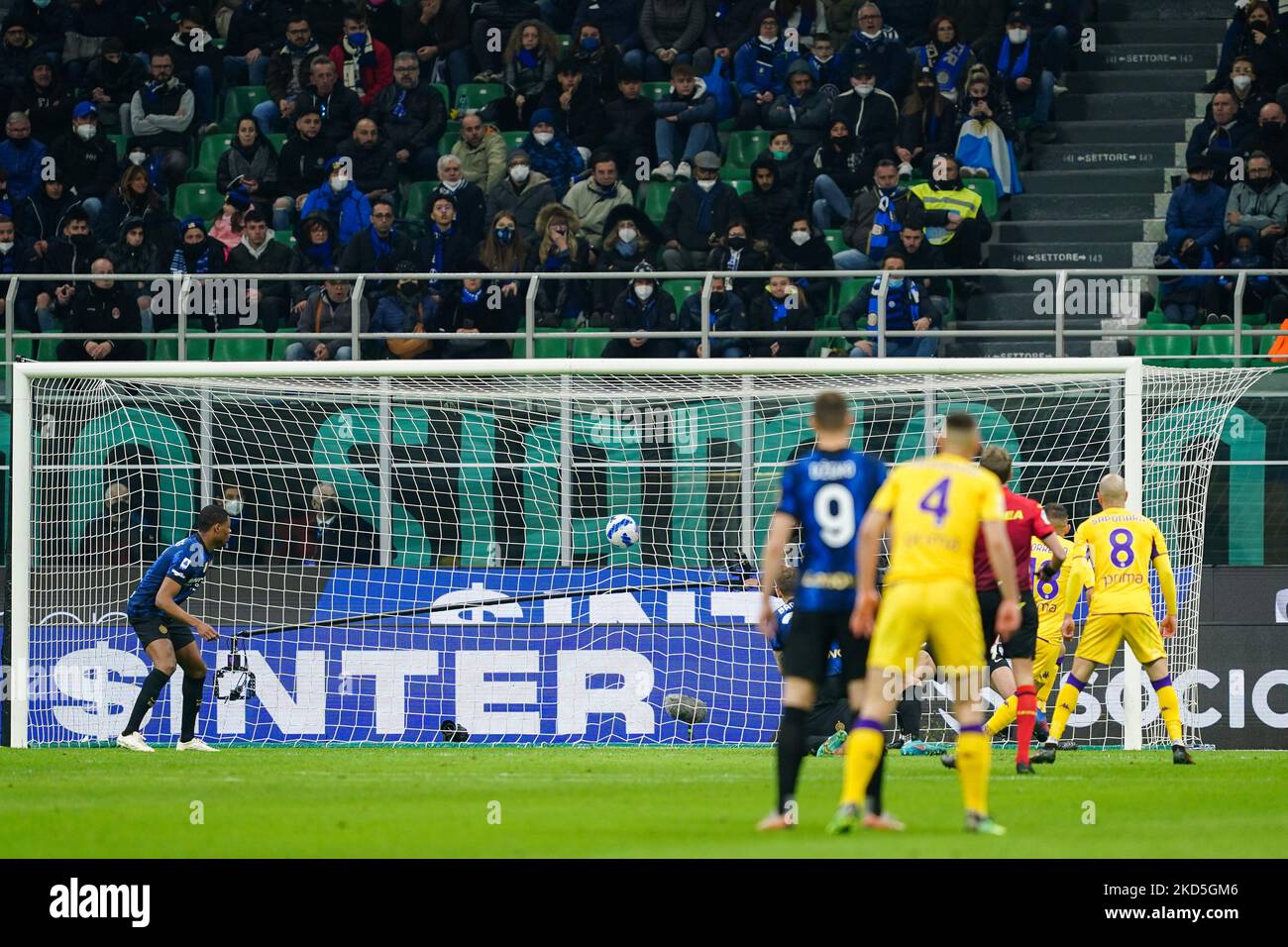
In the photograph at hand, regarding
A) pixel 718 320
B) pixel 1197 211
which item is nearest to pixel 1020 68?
pixel 1197 211

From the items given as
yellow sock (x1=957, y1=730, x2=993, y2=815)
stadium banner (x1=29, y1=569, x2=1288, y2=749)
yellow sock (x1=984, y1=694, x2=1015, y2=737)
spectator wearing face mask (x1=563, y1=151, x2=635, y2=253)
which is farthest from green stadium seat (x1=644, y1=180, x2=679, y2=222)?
yellow sock (x1=957, y1=730, x2=993, y2=815)

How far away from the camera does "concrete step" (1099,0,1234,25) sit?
22766 mm

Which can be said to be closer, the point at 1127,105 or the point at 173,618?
the point at 173,618

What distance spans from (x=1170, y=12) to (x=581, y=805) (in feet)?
52.8

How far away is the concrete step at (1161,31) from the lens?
22.5m

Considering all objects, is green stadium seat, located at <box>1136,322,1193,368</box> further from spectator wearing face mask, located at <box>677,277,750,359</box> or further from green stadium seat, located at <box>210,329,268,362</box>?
green stadium seat, located at <box>210,329,268,362</box>

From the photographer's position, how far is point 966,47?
2108cm

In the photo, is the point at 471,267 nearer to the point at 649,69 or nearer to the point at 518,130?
the point at 518,130

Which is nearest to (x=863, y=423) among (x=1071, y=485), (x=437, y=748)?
(x=1071, y=485)

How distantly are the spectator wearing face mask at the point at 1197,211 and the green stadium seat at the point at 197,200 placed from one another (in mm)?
10156

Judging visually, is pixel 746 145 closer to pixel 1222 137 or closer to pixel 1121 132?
pixel 1121 132

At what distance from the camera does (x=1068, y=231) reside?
67.0ft

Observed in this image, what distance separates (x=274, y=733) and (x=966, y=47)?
10731 mm

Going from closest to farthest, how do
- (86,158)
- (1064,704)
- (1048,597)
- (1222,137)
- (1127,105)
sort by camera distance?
(1064,704), (1048,597), (1222,137), (86,158), (1127,105)
